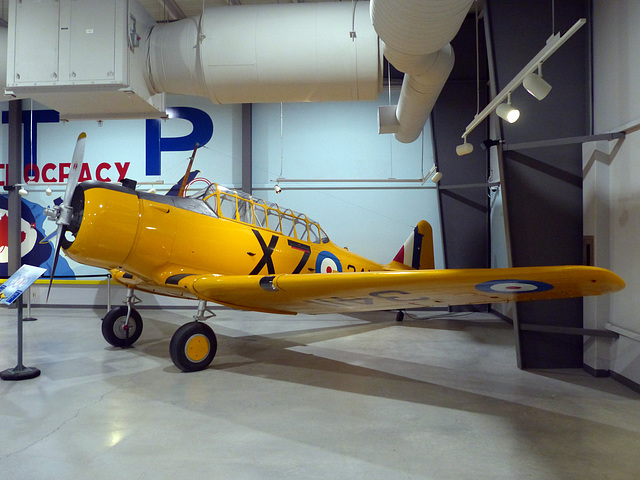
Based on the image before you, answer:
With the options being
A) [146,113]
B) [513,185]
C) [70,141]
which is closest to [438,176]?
[513,185]

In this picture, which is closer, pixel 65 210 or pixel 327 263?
pixel 65 210

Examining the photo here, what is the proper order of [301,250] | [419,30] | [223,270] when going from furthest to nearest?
[301,250], [223,270], [419,30]

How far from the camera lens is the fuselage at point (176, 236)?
191 inches

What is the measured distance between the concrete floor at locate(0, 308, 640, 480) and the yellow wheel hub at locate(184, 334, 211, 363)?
187 millimetres

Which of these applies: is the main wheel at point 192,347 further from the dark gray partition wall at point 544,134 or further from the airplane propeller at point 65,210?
the dark gray partition wall at point 544,134

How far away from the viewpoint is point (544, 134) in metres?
5.09

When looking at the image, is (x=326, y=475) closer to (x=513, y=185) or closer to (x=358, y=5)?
(x=513, y=185)

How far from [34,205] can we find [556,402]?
12.0 meters

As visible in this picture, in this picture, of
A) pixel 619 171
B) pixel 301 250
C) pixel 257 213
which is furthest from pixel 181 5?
pixel 619 171

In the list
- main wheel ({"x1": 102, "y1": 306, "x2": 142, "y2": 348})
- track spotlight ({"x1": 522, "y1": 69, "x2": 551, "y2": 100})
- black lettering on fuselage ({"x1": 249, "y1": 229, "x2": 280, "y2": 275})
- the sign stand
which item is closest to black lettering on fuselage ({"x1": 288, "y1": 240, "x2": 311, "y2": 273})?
black lettering on fuselage ({"x1": 249, "y1": 229, "x2": 280, "y2": 275})

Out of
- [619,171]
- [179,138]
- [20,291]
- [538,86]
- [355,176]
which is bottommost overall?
[20,291]

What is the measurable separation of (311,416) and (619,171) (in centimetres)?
391

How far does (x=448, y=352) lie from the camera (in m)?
6.32

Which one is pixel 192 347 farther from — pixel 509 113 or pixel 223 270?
pixel 509 113
